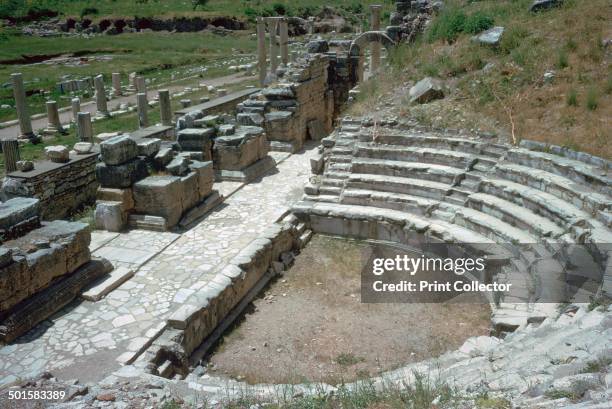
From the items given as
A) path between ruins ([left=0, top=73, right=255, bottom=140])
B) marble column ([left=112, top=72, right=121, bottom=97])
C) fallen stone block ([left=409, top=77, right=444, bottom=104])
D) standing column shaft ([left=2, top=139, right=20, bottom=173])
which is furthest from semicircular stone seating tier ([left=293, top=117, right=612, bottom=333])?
marble column ([left=112, top=72, right=121, bottom=97])

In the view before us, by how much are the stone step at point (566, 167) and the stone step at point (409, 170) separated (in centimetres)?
115

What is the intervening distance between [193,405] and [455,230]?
6319 mm

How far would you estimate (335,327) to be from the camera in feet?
28.4

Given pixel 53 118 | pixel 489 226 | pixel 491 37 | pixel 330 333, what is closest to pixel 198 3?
pixel 53 118

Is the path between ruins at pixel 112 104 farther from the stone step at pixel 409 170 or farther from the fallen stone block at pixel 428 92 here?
the fallen stone block at pixel 428 92

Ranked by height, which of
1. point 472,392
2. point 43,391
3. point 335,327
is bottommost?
point 335,327

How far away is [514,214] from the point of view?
9.93 m

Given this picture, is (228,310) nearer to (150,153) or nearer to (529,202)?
(150,153)

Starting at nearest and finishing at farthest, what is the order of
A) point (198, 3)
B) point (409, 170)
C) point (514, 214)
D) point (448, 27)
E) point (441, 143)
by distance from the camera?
point (514, 214)
point (409, 170)
point (441, 143)
point (448, 27)
point (198, 3)

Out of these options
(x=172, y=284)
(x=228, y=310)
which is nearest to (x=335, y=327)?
(x=228, y=310)

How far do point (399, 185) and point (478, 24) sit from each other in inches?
282

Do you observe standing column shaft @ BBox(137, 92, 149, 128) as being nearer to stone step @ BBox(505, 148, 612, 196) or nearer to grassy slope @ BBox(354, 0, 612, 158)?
grassy slope @ BBox(354, 0, 612, 158)

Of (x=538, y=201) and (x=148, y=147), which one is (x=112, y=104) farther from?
(x=538, y=201)

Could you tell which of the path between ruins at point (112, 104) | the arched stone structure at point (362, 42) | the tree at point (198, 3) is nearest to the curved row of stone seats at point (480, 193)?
the arched stone structure at point (362, 42)
